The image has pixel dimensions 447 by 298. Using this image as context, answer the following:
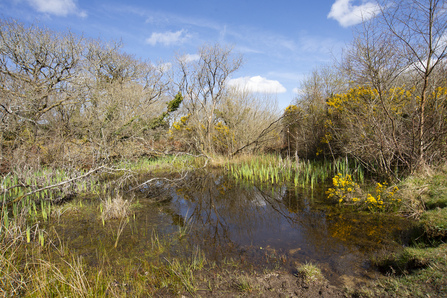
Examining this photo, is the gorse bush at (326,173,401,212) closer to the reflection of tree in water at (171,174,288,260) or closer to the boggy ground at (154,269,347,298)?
the reflection of tree in water at (171,174,288,260)

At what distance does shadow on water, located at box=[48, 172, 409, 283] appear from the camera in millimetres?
2916

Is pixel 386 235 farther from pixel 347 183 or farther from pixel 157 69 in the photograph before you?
pixel 157 69

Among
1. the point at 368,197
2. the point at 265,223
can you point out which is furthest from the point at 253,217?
the point at 368,197

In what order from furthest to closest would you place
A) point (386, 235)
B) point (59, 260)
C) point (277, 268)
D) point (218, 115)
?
point (218, 115) < point (386, 235) < point (59, 260) < point (277, 268)

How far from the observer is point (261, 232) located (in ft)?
12.6

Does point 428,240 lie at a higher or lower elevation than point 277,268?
higher

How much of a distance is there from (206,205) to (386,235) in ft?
11.7

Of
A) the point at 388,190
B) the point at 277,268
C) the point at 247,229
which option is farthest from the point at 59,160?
the point at 388,190

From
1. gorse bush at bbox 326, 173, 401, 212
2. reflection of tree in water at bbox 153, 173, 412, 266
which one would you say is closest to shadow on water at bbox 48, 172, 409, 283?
reflection of tree in water at bbox 153, 173, 412, 266

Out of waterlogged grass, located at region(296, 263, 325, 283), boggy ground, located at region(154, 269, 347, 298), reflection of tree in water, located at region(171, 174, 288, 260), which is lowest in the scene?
reflection of tree in water, located at region(171, 174, 288, 260)

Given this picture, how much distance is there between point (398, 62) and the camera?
4422mm

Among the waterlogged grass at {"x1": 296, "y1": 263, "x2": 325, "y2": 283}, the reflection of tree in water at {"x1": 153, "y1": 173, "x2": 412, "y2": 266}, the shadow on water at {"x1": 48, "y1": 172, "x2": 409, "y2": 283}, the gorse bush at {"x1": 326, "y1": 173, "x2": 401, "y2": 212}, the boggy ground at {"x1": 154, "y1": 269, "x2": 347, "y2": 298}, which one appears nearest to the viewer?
the boggy ground at {"x1": 154, "y1": 269, "x2": 347, "y2": 298}

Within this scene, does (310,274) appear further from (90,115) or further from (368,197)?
(90,115)

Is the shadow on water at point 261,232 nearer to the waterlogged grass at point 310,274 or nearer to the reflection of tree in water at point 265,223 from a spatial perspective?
the reflection of tree in water at point 265,223
